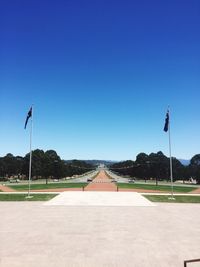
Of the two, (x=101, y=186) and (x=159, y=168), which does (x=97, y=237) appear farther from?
(x=159, y=168)

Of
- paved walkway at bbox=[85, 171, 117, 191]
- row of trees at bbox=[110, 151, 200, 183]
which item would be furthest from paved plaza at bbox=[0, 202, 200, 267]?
row of trees at bbox=[110, 151, 200, 183]

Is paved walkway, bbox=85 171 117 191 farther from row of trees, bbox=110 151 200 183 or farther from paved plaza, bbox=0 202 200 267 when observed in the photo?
row of trees, bbox=110 151 200 183

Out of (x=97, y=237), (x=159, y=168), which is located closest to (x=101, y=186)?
(x=97, y=237)

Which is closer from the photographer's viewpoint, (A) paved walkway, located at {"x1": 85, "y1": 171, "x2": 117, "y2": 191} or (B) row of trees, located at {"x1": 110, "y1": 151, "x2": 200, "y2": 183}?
(A) paved walkway, located at {"x1": 85, "y1": 171, "x2": 117, "y2": 191}

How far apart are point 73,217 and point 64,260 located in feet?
32.9

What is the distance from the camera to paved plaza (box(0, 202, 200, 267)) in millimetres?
13195

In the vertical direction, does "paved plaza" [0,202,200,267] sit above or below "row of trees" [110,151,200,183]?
below

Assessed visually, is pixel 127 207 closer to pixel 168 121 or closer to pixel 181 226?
pixel 181 226

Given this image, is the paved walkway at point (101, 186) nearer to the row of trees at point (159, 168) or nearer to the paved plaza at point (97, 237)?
the paved plaza at point (97, 237)

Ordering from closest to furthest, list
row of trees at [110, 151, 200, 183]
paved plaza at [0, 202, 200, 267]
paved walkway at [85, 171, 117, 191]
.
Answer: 1. paved plaza at [0, 202, 200, 267]
2. paved walkway at [85, 171, 117, 191]
3. row of trees at [110, 151, 200, 183]

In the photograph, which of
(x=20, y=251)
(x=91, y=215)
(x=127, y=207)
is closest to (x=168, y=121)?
(x=127, y=207)

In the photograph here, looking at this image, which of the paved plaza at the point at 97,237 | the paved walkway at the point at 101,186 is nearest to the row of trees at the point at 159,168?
the paved walkway at the point at 101,186

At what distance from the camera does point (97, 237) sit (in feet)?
55.9

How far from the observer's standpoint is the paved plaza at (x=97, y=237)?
43.3ft
